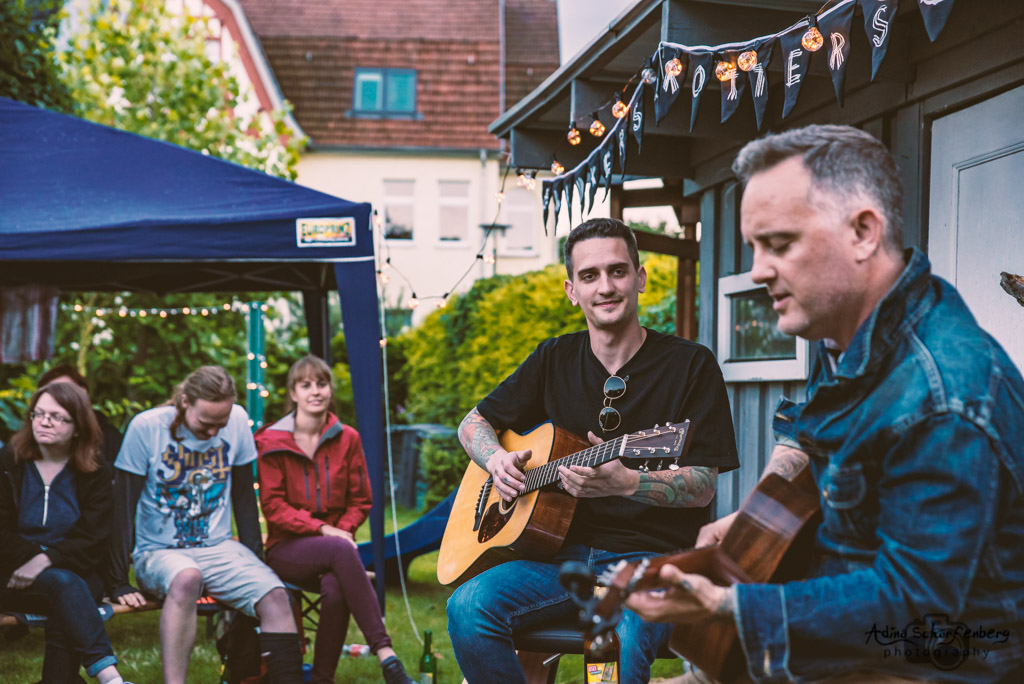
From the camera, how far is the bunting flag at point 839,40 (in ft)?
9.59

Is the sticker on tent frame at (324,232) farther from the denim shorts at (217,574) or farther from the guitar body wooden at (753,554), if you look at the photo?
the guitar body wooden at (753,554)

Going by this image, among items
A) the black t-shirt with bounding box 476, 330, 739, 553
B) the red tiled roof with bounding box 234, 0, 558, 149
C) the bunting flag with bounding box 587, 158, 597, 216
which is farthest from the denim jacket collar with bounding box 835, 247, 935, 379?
the red tiled roof with bounding box 234, 0, 558, 149

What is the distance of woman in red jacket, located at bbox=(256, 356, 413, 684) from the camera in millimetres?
4633

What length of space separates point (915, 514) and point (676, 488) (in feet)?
4.44

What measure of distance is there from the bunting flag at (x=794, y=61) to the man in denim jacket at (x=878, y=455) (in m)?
1.60

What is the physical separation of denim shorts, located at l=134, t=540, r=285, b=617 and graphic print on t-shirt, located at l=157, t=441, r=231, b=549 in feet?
0.38

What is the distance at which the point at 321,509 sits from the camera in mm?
5125

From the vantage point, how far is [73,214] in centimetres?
544

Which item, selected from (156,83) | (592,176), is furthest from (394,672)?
(156,83)

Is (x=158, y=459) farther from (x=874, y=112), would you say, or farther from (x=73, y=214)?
(x=874, y=112)

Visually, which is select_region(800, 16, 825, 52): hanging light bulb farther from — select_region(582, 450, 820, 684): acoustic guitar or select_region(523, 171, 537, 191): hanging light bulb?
select_region(523, 171, 537, 191): hanging light bulb

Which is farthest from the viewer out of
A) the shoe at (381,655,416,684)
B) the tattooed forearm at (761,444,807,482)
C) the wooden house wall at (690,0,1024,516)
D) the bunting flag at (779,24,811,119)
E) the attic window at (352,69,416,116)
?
the attic window at (352,69,416,116)

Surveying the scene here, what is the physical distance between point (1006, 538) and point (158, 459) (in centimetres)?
409

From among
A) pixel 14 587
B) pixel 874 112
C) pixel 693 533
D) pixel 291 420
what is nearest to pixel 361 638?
pixel 291 420
